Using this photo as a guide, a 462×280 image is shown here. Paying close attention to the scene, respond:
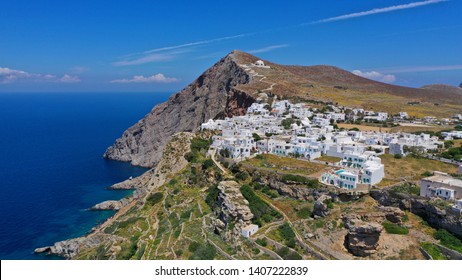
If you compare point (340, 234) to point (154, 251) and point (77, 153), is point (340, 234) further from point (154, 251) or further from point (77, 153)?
point (77, 153)

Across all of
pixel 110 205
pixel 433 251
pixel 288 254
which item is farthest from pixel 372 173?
pixel 110 205

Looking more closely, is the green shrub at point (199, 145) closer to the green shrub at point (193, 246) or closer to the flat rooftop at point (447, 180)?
the green shrub at point (193, 246)

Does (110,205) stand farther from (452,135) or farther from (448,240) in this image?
(452,135)

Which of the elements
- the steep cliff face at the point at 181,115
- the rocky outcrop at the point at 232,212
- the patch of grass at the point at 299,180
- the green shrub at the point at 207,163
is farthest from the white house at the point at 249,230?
the steep cliff face at the point at 181,115

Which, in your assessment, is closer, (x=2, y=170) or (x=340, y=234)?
(x=340, y=234)

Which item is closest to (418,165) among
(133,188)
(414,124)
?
(414,124)

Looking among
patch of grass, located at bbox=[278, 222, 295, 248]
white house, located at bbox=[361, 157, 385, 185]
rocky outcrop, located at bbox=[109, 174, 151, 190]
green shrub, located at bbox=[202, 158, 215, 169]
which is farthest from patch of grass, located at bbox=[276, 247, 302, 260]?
rocky outcrop, located at bbox=[109, 174, 151, 190]
